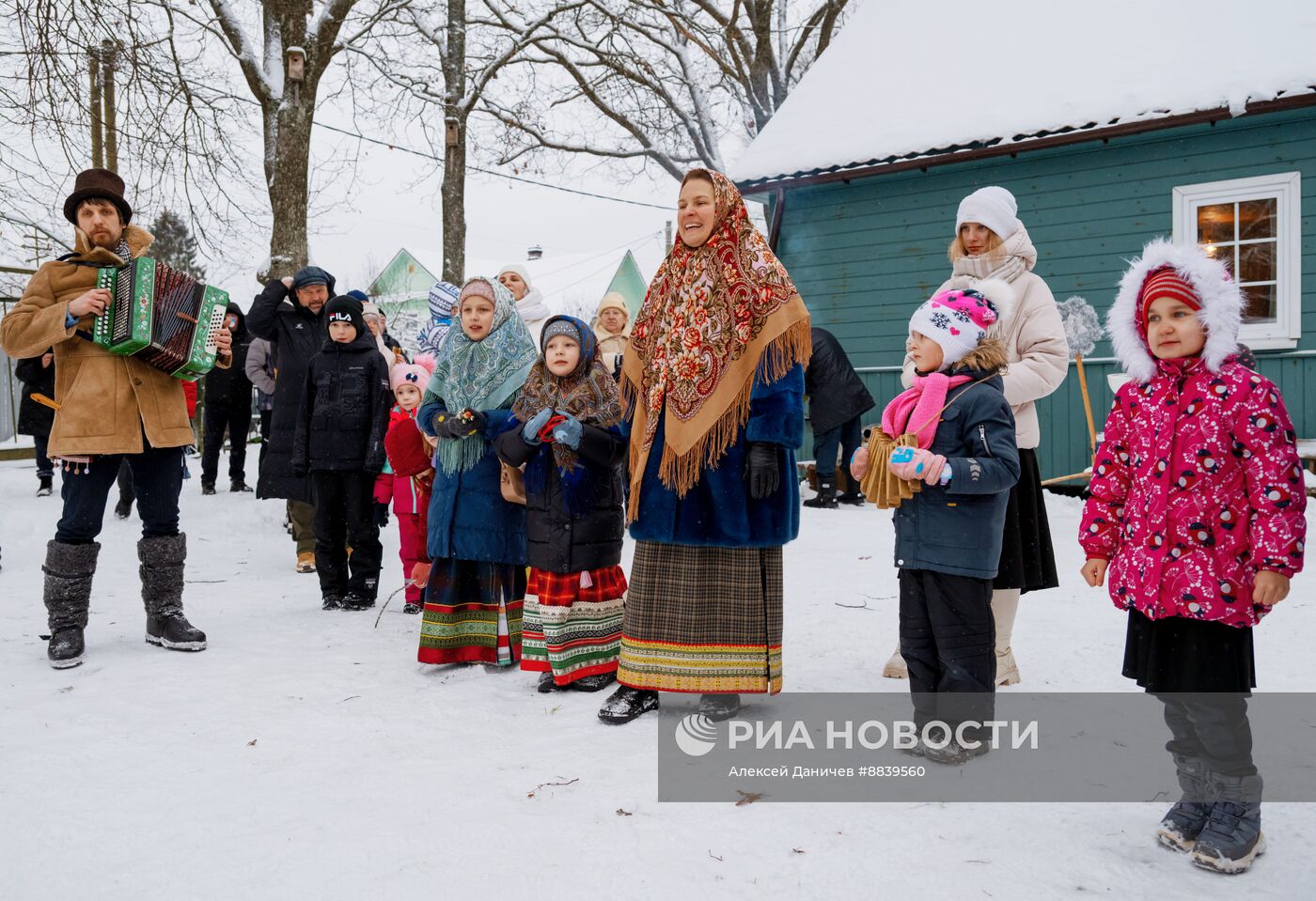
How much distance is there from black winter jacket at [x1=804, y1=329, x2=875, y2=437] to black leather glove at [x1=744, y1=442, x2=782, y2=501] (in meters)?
5.64

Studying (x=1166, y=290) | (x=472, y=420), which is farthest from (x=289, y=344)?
(x=1166, y=290)

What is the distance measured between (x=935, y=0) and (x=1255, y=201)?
602cm

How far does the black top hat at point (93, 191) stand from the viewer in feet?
14.6

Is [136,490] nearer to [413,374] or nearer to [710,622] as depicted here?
[413,374]

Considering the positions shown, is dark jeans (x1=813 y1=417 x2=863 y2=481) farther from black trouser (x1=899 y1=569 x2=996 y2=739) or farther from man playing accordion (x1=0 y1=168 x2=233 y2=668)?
black trouser (x1=899 y1=569 x2=996 y2=739)

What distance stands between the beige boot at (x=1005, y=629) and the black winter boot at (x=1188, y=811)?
119cm

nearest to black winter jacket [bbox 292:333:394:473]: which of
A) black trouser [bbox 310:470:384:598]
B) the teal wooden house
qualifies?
black trouser [bbox 310:470:384:598]

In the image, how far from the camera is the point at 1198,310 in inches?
98.0

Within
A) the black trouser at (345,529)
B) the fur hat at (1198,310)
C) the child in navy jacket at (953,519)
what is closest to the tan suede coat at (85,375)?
the black trouser at (345,529)

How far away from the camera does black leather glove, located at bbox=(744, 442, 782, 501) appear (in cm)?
336

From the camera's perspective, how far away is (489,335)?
14.0ft

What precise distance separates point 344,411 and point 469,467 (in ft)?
5.44

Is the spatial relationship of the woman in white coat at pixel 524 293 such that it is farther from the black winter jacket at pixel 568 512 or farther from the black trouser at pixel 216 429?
the black trouser at pixel 216 429

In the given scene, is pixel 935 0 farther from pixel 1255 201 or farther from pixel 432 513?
pixel 432 513
